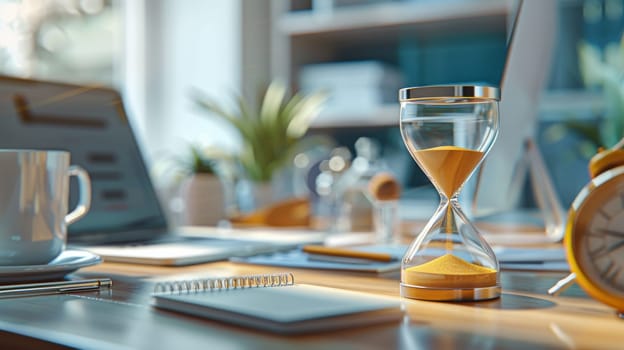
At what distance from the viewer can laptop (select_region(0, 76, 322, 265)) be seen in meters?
1.13

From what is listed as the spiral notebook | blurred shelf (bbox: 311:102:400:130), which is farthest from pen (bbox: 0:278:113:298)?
blurred shelf (bbox: 311:102:400:130)

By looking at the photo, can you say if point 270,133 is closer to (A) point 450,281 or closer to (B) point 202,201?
(B) point 202,201

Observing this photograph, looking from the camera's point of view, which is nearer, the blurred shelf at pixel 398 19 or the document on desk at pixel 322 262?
the document on desk at pixel 322 262

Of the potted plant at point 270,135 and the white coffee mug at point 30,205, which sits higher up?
the potted plant at point 270,135

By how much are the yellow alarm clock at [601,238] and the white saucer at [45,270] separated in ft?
1.57

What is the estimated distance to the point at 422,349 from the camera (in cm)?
47

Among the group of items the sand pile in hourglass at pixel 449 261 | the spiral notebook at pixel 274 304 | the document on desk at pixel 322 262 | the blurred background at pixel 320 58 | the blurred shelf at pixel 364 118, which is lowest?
the document on desk at pixel 322 262

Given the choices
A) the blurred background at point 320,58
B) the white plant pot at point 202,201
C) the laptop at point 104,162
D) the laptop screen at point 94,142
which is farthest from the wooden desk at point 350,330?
the blurred background at point 320,58

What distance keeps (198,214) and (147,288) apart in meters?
0.87

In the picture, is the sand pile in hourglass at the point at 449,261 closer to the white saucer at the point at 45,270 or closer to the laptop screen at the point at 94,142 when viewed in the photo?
the white saucer at the point at 45,270

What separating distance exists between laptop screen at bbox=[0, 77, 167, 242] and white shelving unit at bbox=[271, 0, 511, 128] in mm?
1617

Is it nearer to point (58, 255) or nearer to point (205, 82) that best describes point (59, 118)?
point (58, 255)

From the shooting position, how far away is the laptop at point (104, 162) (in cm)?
113

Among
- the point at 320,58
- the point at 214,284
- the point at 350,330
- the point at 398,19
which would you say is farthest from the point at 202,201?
the point at 320,58
